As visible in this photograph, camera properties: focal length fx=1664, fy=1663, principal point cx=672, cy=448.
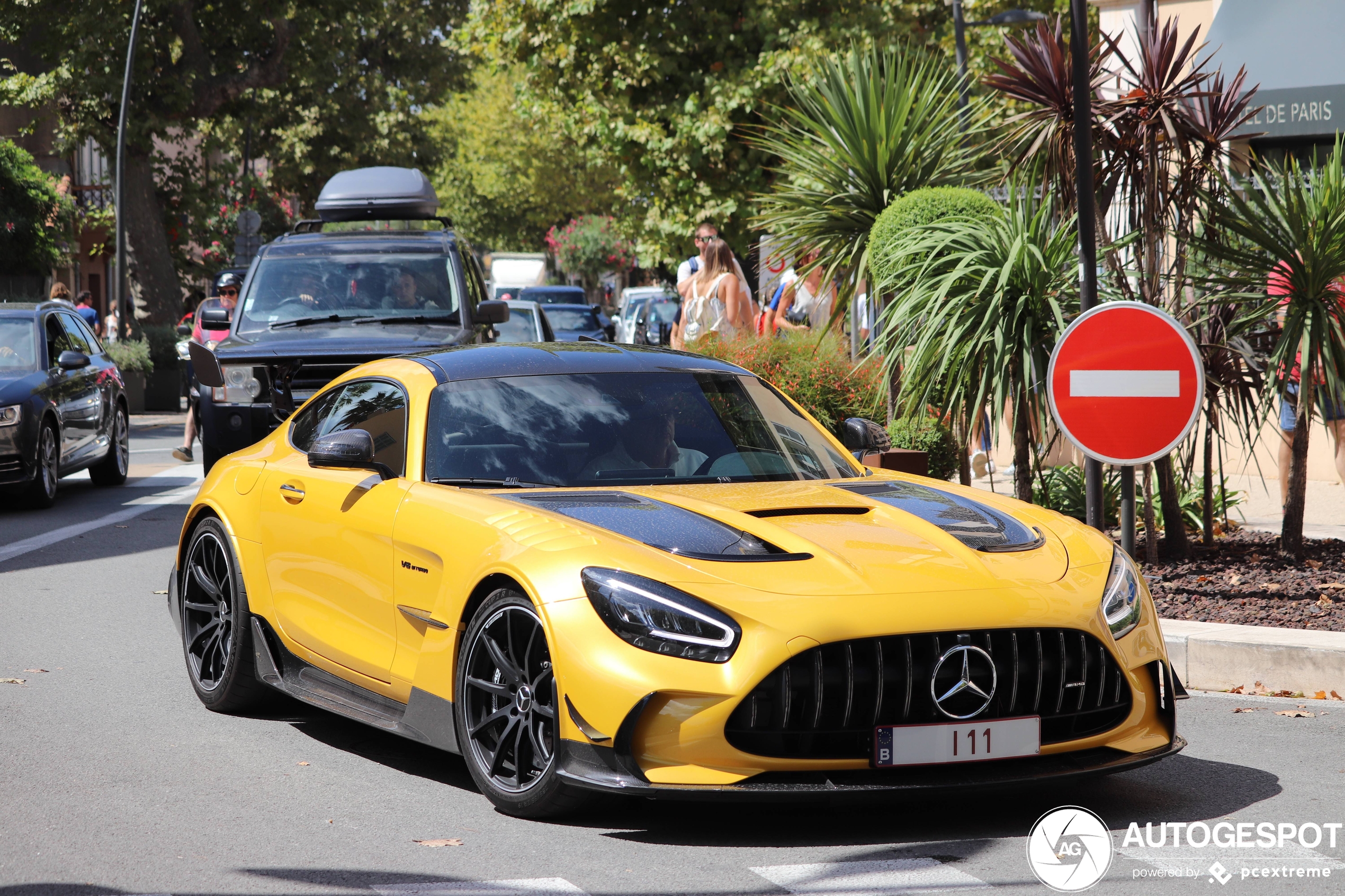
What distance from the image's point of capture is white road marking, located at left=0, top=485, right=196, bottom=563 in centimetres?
1136

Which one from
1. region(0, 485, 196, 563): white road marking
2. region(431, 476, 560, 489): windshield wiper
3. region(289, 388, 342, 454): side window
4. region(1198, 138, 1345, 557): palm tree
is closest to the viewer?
region(431, 476, 560, 489): windshield wiper

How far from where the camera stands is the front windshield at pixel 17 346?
14.1 m

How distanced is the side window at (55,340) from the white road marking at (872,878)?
1154cm

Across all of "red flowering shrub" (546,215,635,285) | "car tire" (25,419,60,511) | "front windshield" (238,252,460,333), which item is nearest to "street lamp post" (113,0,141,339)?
"car tire" (25,419,60,511)

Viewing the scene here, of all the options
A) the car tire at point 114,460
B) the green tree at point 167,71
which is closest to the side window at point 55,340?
the car tire at point 114,460

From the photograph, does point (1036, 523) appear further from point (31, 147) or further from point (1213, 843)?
point (31, 147)

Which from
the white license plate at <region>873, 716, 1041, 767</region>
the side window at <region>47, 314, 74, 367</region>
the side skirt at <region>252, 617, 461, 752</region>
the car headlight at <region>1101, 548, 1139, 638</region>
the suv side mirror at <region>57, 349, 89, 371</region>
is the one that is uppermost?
the side window at <region>47, 314, 74, 367</region>

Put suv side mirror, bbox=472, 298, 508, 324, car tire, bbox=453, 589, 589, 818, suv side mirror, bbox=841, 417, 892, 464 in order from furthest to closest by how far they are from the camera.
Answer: suv side mirror, bbox=472, 298, 508, 324 → suv side mirror, bbox=841, 417, 892, 464 → car tire, bbox=453, 589, 589, 818

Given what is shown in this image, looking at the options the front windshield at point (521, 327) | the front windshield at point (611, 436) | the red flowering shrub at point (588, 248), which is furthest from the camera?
the red flowering shrub at point (588, 248)

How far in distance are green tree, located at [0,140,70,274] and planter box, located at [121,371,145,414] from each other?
→ 5488 millimetres

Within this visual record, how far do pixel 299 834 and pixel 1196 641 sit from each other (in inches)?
155

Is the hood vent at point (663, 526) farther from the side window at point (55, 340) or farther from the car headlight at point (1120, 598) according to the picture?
the side window at point (55, 340)

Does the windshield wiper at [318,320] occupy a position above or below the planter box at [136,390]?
above

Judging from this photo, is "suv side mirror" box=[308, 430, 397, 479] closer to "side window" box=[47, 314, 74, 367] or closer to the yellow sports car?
the yellow sports car
